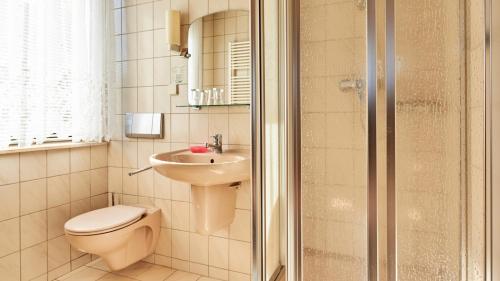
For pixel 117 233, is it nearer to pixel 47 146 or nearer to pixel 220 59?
pixel 47 146

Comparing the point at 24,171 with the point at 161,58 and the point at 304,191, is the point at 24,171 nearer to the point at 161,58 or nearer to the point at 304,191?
the point at 161,58

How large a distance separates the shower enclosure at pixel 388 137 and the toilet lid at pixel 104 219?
42.9 inches

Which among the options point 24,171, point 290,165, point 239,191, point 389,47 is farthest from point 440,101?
point 24,171

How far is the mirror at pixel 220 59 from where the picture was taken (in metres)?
1.70

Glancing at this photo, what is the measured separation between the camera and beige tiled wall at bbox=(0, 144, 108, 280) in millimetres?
1570

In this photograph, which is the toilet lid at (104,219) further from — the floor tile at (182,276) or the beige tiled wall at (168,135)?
the floor tile at (182,276)

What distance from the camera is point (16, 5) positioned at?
1.55 meters

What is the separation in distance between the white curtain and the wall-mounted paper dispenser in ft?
0.55

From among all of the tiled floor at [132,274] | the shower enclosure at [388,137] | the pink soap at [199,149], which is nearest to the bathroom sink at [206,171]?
the pink soap at [199,149]

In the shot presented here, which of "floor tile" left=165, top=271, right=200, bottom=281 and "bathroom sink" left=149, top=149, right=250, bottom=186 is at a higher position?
"bathroom sink" left=149, top=149, right=250, bottom=186

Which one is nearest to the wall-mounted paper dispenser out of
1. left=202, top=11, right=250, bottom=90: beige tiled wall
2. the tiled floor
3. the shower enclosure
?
left=202, top=11, right=250, bottom=90: beige tiled wall

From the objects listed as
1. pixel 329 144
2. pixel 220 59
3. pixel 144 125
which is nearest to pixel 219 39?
pixel 220 59

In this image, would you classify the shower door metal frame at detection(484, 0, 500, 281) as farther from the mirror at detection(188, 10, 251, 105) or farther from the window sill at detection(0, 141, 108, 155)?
the window sill at detection(0, 141, 108, 155)

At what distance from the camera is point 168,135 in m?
1.94
